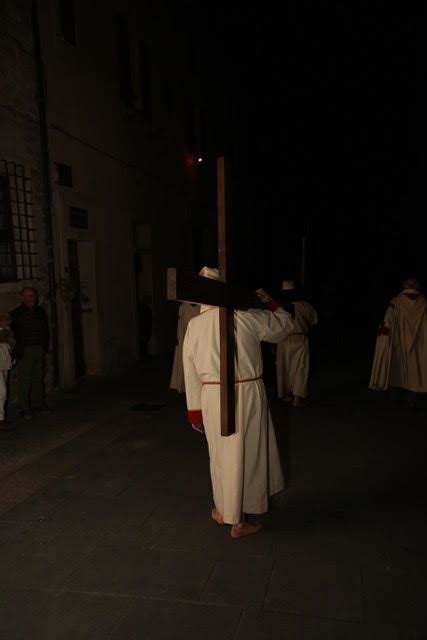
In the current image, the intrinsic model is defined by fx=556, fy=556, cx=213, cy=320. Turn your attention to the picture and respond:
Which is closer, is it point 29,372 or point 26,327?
point 26,327

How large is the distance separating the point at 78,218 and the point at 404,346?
574 cm

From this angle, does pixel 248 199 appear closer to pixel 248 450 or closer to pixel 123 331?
pixel 123 331

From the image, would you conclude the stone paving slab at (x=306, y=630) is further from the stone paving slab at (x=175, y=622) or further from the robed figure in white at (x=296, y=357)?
the robed figure in white at (x=296, y=357)

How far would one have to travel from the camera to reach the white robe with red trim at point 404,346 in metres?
7.49

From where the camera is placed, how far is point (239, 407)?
3.85 meters

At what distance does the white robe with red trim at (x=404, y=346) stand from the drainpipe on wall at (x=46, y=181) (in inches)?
195

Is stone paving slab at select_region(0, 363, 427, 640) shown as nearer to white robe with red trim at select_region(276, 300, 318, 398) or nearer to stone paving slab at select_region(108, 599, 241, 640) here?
stone paving slab at select_region(108, 599, 241, 640)

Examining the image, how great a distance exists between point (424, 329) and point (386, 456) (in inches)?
106

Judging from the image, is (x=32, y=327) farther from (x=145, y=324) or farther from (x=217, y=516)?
(x=145, y=324)

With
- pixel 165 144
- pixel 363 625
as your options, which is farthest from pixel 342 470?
pixel 165 144

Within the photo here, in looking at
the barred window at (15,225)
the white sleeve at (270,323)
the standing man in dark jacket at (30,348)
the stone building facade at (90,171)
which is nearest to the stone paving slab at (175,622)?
the white sleeve at (270,323)

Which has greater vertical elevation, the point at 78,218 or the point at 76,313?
the point at 78,218

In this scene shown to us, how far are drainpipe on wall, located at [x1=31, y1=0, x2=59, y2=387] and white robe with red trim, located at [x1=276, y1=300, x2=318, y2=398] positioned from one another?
3.58 metres

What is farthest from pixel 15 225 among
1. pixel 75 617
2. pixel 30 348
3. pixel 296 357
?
pixel 75 617
